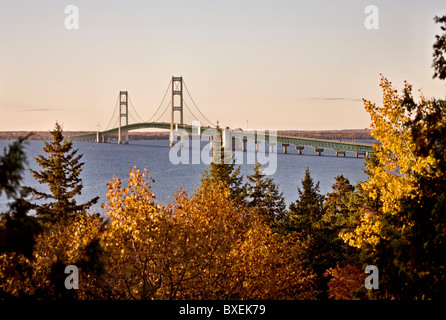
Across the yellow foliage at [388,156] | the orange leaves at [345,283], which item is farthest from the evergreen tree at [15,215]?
the orange leaves at [345,283]

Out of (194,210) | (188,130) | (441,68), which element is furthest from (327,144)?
(441,68)

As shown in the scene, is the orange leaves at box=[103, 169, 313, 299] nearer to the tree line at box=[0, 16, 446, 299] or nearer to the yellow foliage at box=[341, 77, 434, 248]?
the tree line at box=[0, 16, 446, 299]

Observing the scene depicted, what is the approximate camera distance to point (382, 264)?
1278 centimetres

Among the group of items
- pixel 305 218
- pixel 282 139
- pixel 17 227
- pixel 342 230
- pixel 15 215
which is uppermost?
pixel 282 139

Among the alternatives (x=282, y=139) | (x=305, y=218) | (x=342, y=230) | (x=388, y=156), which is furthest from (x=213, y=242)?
(x=282, y=139)

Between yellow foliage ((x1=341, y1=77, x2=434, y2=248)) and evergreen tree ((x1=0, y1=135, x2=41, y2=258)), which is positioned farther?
yellow foliage ((x1=341, y1=77, x2=434, y2=248))

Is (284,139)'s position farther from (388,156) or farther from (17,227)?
(17,227)

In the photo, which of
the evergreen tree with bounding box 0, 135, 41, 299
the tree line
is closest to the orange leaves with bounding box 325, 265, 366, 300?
the tree line

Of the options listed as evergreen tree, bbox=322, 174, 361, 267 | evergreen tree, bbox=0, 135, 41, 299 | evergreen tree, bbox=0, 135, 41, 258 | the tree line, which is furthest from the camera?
evergreen tree, bbox=322, 174, 361, 267

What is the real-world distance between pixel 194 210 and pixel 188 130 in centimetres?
10475

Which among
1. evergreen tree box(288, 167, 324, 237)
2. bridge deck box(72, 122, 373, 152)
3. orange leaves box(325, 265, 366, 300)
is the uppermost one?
bridge deck box(72, 122, 373, 152)

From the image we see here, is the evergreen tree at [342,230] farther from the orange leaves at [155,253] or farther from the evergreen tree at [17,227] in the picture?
the evergreen tree at [17,227]

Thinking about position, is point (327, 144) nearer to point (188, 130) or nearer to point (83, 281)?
point (188, 130)

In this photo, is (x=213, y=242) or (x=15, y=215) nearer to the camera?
(x=15, y=215)
